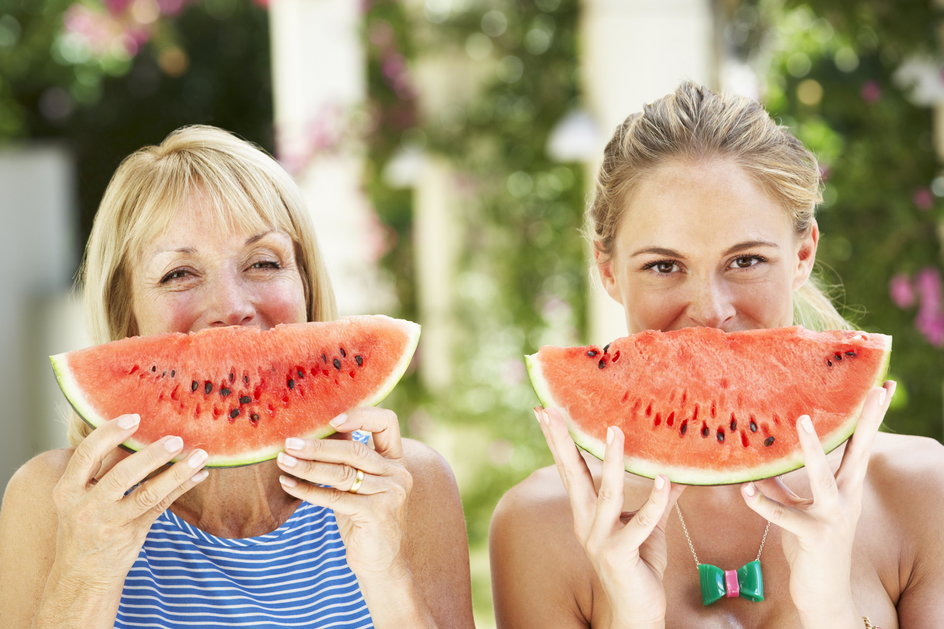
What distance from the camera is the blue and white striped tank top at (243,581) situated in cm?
212

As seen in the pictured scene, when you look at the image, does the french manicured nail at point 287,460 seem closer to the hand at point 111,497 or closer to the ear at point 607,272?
the hand at point 111,497

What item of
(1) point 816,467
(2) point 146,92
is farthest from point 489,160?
(2) point 146,92

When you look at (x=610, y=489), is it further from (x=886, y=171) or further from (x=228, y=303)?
(x=886, y=171)

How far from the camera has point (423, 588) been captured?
2162 millimetres

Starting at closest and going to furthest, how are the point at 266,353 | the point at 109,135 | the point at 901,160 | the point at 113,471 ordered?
the point at 113,471 < the point at 266,353 < the point at 901,160 < the point at 109,135

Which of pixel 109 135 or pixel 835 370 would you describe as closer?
pixel 835 370

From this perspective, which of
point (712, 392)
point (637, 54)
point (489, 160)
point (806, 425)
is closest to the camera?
point (806, 425)

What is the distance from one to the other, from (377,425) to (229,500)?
1.94 ft

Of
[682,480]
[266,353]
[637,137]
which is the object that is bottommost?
[682,480]

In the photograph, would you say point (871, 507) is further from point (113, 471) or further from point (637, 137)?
point (113, 471)

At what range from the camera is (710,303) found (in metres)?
2.04

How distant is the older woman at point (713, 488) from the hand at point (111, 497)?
2.35 ft

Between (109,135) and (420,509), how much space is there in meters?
10.8

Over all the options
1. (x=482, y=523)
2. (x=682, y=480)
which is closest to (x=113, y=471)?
(x=682, y=480)
